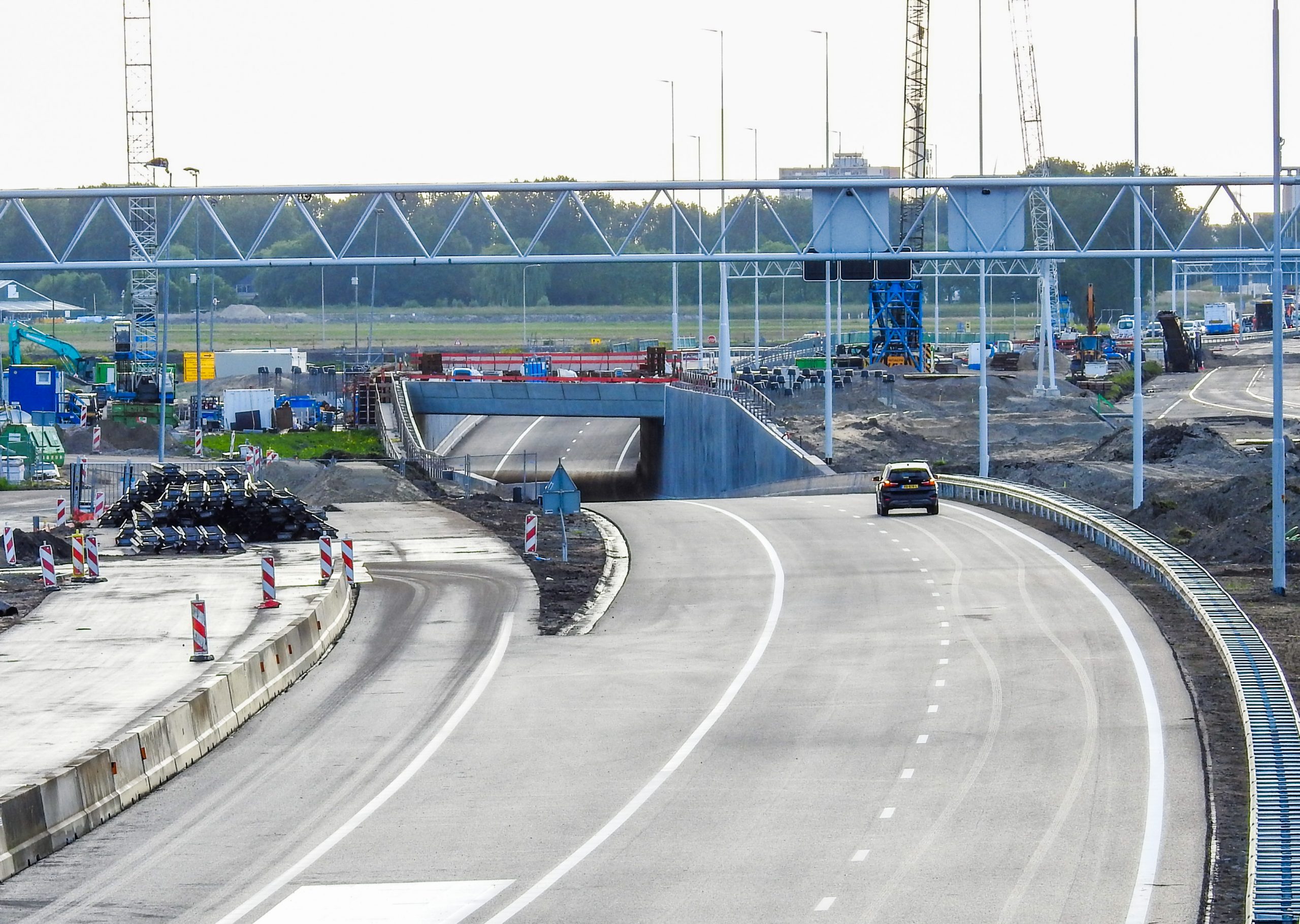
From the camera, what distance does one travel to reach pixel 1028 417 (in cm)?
8375

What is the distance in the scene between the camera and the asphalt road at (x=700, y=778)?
16125 mm

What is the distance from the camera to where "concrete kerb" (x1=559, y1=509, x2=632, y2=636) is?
3247cm

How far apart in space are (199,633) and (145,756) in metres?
6.30

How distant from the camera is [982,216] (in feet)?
157

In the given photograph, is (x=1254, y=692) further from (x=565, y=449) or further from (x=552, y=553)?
(x=565, y=449)

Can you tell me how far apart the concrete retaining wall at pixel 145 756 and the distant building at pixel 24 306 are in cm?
14156

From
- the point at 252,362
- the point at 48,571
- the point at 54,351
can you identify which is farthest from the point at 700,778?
the point at 252,362

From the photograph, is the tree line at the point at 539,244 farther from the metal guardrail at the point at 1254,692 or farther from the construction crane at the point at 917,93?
the metal guardrail at the point at 1254,692

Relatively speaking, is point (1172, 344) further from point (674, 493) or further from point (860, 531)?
point (860, 531)

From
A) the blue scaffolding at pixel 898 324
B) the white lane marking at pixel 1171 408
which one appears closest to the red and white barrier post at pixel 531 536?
the white lane marking at pixel 1171 408

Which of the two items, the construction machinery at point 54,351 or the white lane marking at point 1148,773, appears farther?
the construction machinery at point 54,351

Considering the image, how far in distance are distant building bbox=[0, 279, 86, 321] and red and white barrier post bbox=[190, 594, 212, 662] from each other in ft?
461

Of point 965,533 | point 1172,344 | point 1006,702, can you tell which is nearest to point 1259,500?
point 965,533

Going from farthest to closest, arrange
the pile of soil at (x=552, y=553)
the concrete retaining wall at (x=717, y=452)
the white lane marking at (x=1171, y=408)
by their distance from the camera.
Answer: the white lane marking at (x=1171, y=408), the concrete retaining wall at (x=717, y=452), the pile of soil at (x=552, y=553)
